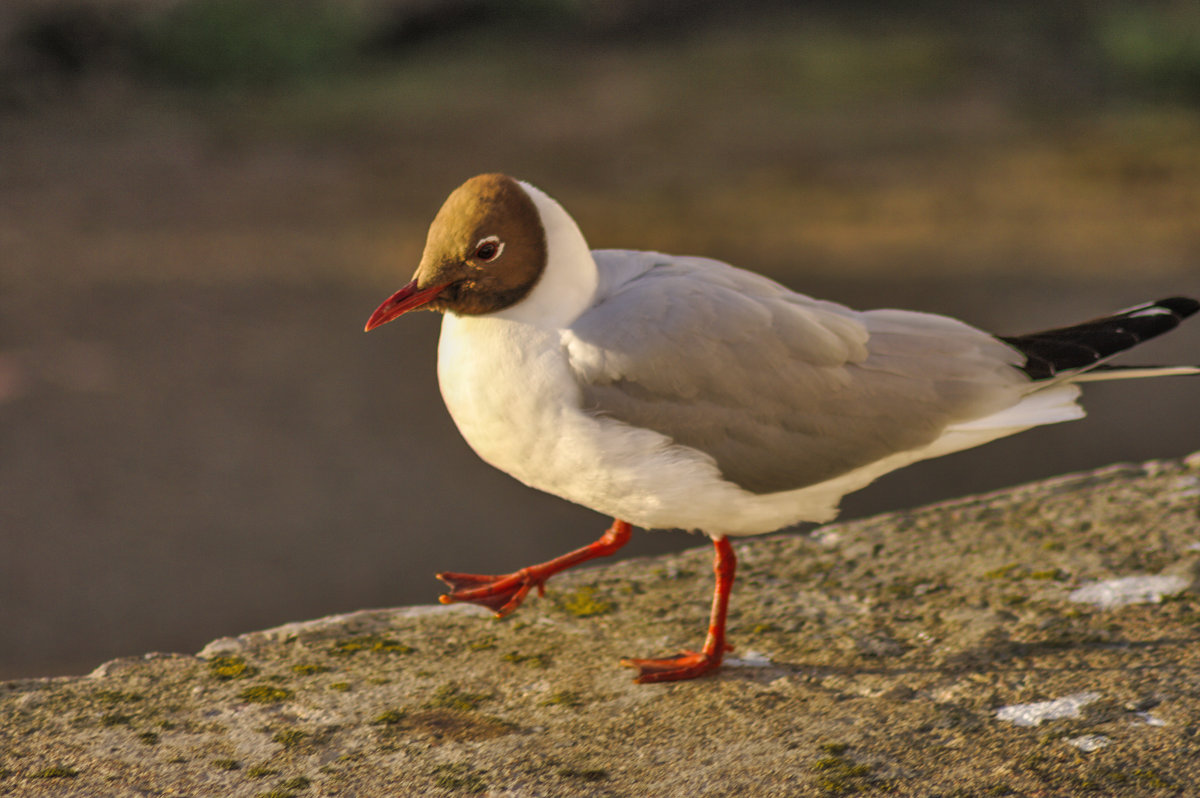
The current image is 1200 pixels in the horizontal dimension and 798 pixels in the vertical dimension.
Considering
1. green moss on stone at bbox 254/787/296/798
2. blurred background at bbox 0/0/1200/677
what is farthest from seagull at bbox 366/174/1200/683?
blurred background at bbox 0/0/1200/677

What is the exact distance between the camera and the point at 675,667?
2846mm

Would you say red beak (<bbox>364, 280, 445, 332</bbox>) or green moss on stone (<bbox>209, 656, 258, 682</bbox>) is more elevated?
red beak (<bbox>364, 280, 445, 332</bbox>)

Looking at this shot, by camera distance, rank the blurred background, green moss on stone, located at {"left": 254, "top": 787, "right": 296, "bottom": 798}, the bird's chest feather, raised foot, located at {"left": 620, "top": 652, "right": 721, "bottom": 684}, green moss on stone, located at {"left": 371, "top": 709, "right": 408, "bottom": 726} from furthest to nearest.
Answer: the blurred background < the bird's chest feather < raised foot, located at {"left": 620, "top": 652, "right": 721, "bottom": 684} < green moss on stone, located at {"left": 371, "top": 709, "right": 408, "bottom": 726} < green moss on stone, located at {"left": 254, "top": 787, "right": 296, "bottom": 798}

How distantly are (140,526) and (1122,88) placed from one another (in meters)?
11.2

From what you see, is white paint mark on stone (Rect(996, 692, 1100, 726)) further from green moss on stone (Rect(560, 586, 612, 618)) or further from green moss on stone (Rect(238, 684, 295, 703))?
green moss on stone (Rect(238, 684, 295, 703))

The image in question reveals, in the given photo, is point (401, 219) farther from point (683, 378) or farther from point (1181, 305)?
point (1181, 305)

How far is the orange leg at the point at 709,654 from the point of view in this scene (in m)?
2.84

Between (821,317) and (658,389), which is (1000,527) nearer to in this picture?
(821,317)

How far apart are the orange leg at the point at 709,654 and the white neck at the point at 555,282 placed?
0.70 m

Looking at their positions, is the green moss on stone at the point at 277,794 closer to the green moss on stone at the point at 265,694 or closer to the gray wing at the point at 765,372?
the green moss on stone at the point at 265,694

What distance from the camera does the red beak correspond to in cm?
296

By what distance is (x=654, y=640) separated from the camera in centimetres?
312

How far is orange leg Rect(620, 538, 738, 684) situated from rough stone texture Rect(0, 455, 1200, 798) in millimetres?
35

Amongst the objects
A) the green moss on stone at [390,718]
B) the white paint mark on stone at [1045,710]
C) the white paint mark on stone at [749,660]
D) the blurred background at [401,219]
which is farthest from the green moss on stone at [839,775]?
the blurred background at [401,219]
